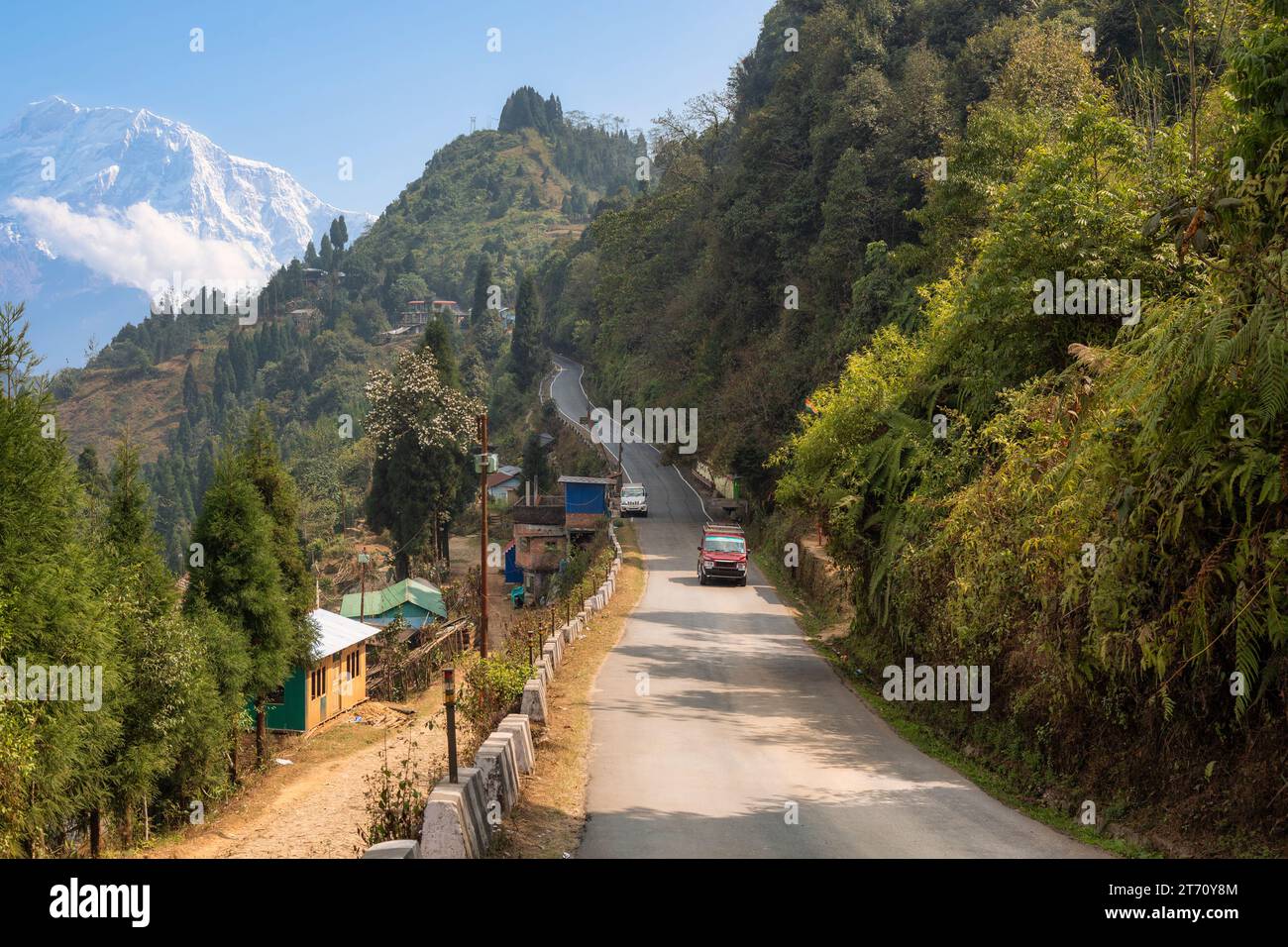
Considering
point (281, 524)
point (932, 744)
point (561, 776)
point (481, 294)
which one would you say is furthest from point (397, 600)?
point (481, 294)

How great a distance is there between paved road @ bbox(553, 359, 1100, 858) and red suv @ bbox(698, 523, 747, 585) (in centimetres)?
958

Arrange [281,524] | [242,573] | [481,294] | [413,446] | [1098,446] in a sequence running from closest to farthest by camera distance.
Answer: [1098,446], [242,573], [281,524], [413,446], [481,294]

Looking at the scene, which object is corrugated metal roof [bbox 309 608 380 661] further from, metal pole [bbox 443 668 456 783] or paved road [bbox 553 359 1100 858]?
metal pole [bbox 443 668 456 783]

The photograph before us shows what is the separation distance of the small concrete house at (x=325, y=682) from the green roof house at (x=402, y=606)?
10.1 meters

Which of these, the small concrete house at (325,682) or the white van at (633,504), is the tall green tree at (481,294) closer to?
the white van at (633,504)

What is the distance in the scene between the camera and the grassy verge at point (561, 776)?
8.88 m

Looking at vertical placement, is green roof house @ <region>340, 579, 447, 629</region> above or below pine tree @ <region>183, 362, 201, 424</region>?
below

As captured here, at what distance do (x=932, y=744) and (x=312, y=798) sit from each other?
752 inches

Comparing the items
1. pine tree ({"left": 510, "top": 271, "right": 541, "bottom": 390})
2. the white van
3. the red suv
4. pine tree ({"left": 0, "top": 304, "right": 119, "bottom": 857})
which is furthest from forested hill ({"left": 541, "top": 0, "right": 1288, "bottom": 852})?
pine tree ({"left": 510, "top": 271, "right": 541, "bottom": 390})

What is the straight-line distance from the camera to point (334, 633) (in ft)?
122

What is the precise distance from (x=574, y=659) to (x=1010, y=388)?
32.5ft

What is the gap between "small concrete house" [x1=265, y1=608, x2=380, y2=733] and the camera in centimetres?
3406

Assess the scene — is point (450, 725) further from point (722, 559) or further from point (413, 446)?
point (413, 446)

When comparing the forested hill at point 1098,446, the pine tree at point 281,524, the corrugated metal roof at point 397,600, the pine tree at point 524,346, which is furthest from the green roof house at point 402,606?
the pine tree at point 524,346
